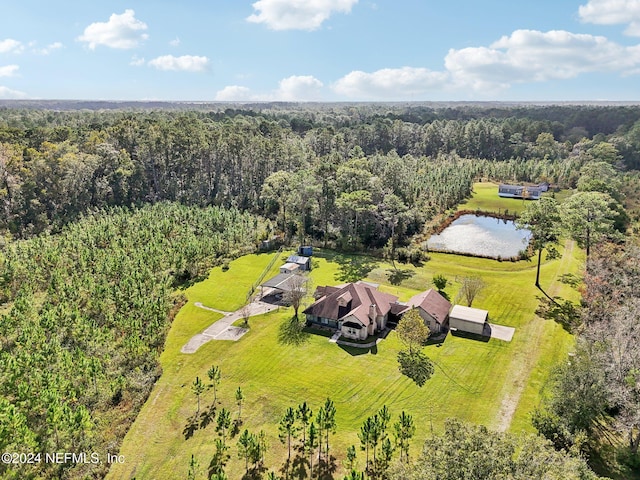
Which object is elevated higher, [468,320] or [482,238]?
[468,320]

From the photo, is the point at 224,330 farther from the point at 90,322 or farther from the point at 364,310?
the point at 364,310

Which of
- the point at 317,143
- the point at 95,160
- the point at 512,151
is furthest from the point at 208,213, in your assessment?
the point at 512,151

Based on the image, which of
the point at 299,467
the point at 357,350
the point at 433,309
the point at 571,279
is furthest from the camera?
the point at 571,279

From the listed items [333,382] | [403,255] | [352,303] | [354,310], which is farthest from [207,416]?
[403,255]

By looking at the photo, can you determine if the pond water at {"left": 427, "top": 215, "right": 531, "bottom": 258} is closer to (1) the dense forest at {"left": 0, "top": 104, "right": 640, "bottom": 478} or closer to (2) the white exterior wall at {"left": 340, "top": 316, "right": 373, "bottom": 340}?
(1) the dense forest at {"left": 0, "top": 104, "right": 640, "bottom": 478}

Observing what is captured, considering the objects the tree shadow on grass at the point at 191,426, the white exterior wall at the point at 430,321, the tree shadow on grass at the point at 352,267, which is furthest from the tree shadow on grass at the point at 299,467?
the tree shadow on grass at the point at 352,267
